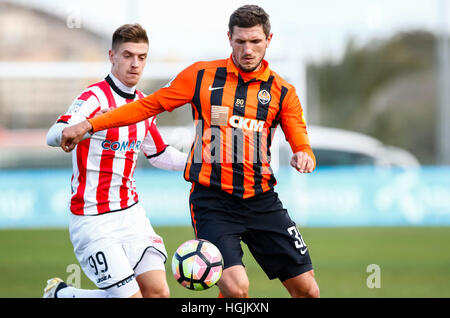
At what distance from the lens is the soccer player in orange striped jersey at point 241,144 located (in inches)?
187

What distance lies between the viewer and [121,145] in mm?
5008

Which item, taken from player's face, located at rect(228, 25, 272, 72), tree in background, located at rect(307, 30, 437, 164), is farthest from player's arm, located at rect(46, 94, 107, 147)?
tree in background, located at rect(307, 30, 437, 164)

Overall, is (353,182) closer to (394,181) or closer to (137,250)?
(394,181)

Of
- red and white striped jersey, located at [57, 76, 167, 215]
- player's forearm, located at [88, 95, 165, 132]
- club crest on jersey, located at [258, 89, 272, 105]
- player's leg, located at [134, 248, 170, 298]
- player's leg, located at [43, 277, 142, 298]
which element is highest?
club crest on jersey, located at [258, 89, 272, 105]

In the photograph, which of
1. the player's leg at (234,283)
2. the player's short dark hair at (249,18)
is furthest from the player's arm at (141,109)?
the player's leg at (234,283)

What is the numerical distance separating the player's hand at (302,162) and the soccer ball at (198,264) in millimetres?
732

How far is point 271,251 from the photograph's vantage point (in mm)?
4918

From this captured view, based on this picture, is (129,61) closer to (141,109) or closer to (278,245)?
(141,109)

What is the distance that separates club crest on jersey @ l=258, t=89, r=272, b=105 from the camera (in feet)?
16.0

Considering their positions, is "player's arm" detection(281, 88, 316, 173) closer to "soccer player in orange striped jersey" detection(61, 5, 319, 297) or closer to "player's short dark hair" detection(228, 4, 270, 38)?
"soccer player in orange striped jersey" detection(61, 5, 319, 297)

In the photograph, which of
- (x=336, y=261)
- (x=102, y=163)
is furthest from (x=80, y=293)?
(x=336, y=261)

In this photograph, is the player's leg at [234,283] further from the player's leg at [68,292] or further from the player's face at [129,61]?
the player's face at [129,61]

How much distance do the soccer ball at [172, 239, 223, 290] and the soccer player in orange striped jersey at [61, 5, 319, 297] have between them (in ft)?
0.38

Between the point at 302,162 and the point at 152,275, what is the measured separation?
4.34ft
